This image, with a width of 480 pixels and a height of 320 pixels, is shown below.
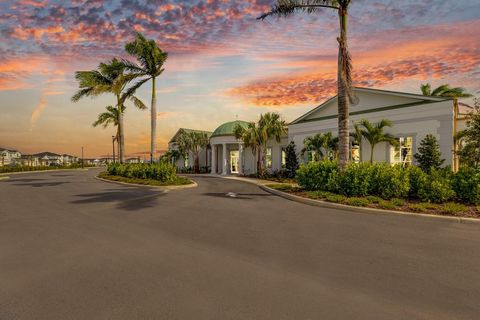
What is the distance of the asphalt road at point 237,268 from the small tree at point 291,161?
686 inches

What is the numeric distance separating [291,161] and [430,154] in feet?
37.3

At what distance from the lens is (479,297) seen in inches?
150

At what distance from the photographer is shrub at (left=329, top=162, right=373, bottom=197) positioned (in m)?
12.2

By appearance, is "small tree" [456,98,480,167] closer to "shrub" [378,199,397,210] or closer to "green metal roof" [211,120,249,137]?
"shrub" [378,199,397,210]

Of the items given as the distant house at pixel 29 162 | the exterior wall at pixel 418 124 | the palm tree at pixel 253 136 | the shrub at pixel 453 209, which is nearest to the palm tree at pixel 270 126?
the palm tree at pixel 253 136

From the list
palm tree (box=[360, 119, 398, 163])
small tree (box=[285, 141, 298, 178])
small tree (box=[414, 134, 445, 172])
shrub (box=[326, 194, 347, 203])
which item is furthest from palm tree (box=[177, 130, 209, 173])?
shrub (box=[326, 194, 347, 203])

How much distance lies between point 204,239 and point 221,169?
1243 inches

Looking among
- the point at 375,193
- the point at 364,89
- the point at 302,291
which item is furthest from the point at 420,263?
the point at 364,89

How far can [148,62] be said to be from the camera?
70.7 feet

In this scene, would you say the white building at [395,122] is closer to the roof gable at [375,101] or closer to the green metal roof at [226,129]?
the roof gable at [375,101]

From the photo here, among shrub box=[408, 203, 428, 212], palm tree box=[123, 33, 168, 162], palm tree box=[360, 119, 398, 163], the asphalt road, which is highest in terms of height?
palm tree box=[123, 33, 168, 162]

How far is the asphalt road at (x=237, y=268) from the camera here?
3.54 meters

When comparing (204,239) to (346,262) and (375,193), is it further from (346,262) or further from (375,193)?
(375,193)

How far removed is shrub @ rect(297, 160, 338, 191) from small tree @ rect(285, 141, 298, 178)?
1094 cm
